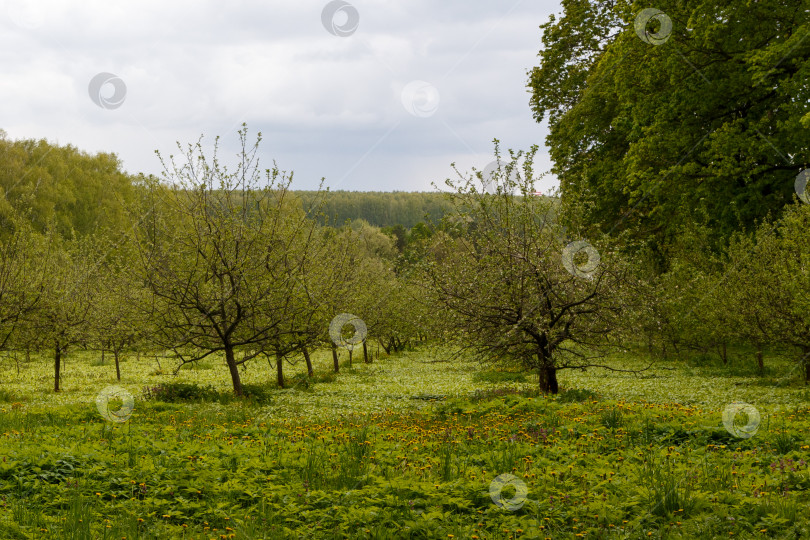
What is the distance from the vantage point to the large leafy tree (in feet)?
70.0

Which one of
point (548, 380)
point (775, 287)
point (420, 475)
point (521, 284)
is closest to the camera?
point (420, 475)

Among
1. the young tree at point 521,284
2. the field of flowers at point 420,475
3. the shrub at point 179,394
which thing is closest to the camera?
the field of flowers at point 420,475

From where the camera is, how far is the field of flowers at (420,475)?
6023 mm

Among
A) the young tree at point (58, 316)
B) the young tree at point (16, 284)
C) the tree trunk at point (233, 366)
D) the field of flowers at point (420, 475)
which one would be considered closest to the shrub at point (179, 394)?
the tree trunk at point (233, 366)

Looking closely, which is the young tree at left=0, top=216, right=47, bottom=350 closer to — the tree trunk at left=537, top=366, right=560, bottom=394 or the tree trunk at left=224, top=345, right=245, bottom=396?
the tree trunk at left=224, top=345, right=245, bottom=396

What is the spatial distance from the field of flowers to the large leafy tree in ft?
32.4

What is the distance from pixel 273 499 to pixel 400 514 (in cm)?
165

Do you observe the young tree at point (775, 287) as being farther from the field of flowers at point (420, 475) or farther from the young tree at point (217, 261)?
the young tree at point (217, 261)

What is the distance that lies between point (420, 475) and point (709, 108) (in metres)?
21.8

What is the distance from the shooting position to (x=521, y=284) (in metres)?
15.2

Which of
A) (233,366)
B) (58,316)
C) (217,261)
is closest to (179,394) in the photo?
Result: (233,366)

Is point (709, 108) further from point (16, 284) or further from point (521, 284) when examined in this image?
point (16, 284)

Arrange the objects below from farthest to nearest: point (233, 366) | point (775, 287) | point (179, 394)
A: point (775, 287)
point (233, 366)
point (179, 394)

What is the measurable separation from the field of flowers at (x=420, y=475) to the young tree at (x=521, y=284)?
2.54 metres
